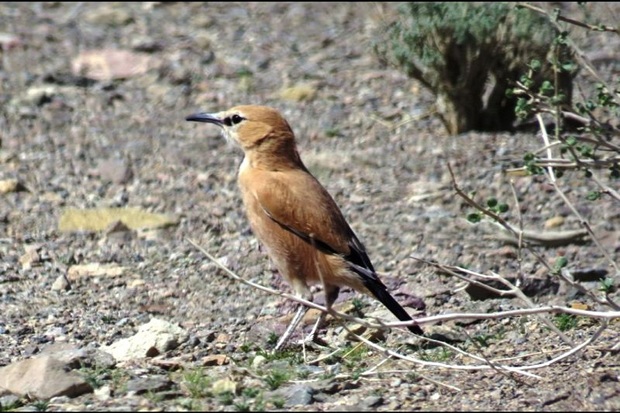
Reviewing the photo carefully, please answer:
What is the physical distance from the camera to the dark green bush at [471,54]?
9031mm

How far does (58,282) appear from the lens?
23.5 feet

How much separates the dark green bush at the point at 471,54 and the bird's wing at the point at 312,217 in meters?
3.07

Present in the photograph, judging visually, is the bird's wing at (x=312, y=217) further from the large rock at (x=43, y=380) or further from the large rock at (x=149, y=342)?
the large rock at (x=43, y=380)

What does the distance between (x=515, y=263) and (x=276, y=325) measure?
167 cm

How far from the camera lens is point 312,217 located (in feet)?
20.4

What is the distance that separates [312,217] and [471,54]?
3.32 meters

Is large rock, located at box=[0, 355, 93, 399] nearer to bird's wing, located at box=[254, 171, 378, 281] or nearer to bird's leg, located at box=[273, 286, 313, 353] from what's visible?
bird's leg, located at box=[273, 286, 313, 353]

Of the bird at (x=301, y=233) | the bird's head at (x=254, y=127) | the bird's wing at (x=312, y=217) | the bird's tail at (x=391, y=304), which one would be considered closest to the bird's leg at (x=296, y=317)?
the bird at (x=301, y=233)

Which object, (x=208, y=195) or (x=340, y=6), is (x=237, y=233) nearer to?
(x=208, y=195)

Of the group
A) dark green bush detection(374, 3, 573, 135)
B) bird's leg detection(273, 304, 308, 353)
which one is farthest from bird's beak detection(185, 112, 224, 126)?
dark green bush detection(374, 3, 573, 135)

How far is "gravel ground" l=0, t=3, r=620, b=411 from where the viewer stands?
5.17 metres

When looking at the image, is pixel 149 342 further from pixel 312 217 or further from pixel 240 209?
pixel 240 209

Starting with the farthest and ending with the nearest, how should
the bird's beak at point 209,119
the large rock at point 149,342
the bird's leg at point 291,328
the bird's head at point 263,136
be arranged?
the bird's beak at point 209,119 < the bird's head at point 263,136 < the bird's leg at point 291,328 < the large rock at point 149,342

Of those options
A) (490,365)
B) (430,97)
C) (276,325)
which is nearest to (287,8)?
(430,97)
